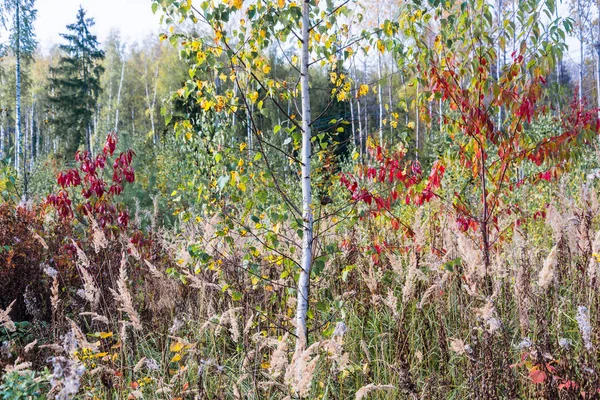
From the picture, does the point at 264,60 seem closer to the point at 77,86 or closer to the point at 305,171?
the point at 305,171

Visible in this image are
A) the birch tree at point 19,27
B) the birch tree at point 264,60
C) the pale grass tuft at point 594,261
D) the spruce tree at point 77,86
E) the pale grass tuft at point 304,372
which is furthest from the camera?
the spruce tree at point 77,86

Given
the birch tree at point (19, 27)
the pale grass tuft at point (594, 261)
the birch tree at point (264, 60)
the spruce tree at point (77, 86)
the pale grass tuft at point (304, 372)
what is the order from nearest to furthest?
1. the pale grass tuft at point (304, 372)
2. the pale grass tuft at point (594, 261)
3. the birch tree at point (264, 60)
4. the birch tree at point (19, 27)
5. the spruce tree at point (77, 86)

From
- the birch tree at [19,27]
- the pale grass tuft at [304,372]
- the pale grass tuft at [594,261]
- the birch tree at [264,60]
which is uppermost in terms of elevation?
the birch tree at [19,27]

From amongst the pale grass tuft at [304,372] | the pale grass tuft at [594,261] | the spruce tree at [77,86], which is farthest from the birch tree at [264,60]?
the spruce tree at [77,86]

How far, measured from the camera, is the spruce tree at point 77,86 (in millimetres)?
23781

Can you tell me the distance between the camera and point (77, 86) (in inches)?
940

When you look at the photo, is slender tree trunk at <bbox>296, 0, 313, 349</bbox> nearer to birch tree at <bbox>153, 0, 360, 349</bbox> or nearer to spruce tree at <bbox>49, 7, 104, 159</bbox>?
birch tree at <bbox>153, 0, 360, 349</bbox>

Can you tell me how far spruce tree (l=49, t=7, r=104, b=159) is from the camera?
23781mm

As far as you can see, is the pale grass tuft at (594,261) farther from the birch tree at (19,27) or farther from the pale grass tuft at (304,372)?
the birch tree at (19,27)

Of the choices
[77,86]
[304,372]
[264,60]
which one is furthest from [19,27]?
[304,372]

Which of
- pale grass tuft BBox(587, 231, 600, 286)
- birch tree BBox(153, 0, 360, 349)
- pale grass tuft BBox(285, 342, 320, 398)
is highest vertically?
birch tree BBox(153, 0, 360, 349)

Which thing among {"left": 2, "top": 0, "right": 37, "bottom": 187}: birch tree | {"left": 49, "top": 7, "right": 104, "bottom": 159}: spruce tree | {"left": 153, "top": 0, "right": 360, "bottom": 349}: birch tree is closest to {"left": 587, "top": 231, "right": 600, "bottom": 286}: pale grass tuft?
{"left": 153, "top": 0, "right": 360, "bottom": 349}: birch tree

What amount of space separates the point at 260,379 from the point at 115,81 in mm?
32187

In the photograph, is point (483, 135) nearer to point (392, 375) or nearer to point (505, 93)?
point (505, 93)
